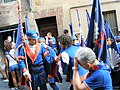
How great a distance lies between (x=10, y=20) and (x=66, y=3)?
3124mm

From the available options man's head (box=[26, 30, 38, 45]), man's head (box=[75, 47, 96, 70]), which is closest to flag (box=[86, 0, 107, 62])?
man's head (box=[26, 30, 38, 45])

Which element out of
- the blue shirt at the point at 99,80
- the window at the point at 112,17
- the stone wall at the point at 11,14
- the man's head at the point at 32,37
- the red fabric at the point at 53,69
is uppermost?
the stone wall at the point at 11,14

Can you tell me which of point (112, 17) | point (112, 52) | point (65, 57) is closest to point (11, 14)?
point (112, 17)

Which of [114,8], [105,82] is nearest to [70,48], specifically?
[105,82]

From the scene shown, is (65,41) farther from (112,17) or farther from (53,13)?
(53,13)

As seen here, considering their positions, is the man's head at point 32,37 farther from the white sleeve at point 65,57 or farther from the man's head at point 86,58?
the man's head at point 86,58

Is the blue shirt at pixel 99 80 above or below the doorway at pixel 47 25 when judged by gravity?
below

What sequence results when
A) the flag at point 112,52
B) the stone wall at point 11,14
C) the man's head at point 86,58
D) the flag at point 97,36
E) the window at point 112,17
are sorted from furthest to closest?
the stone wall at point 11,14, the window at point 112,17, the flag at point 112,52, the flag at point 97,36, the man's head at point 86,58

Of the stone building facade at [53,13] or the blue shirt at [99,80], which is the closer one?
the blue shirt at [99,80]

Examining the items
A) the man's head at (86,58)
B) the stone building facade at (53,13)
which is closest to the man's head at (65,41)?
the man's head at (86,58)

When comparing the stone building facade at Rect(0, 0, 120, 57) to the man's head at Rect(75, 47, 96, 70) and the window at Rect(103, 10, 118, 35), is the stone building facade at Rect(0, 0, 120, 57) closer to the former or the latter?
the window at Rect(103, 10, 118, 35)

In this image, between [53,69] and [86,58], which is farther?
[53,69]

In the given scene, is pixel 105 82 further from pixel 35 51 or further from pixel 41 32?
pixel 41 32

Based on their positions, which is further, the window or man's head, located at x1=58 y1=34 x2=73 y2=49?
the window
